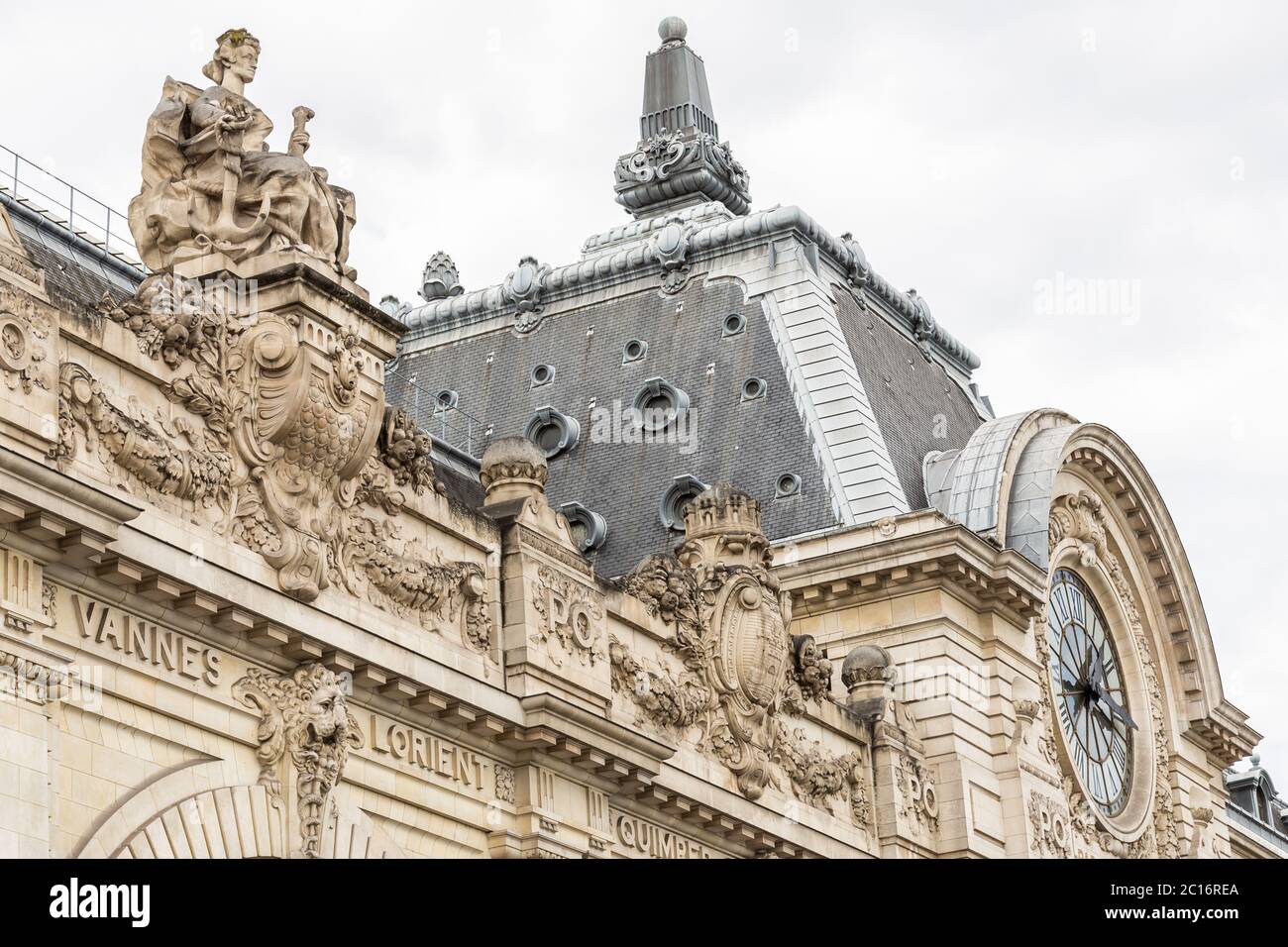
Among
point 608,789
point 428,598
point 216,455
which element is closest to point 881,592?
point 608,789

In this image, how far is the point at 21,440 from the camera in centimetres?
2412

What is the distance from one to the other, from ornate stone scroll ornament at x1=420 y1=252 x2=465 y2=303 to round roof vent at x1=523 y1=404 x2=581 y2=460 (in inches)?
191

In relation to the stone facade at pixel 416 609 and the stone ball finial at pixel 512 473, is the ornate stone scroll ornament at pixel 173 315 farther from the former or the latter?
the stone ball finial at pixel 512 473

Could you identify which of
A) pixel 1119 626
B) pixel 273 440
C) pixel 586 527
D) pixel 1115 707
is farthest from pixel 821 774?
pixel 273 440

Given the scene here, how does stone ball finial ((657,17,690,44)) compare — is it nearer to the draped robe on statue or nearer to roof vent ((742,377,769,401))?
roof vent ((742,377,769,401))

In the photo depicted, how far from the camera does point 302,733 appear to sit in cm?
2681

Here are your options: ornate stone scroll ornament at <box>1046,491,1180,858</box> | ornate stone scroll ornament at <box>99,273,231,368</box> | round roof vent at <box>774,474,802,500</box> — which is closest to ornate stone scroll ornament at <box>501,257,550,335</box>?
round roof vent at <box>774,474,802,500</box>

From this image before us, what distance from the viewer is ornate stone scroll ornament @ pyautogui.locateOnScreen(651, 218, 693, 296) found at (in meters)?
46.9

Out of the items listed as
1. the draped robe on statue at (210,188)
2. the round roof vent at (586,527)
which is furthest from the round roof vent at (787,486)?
the draped robe on statue at (210,188)

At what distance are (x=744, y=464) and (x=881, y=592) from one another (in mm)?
4128

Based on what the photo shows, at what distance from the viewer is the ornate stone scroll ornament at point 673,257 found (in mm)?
46875

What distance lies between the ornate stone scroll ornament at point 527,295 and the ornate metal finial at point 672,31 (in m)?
6.05

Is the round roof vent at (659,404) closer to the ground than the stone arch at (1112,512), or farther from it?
farther from it
